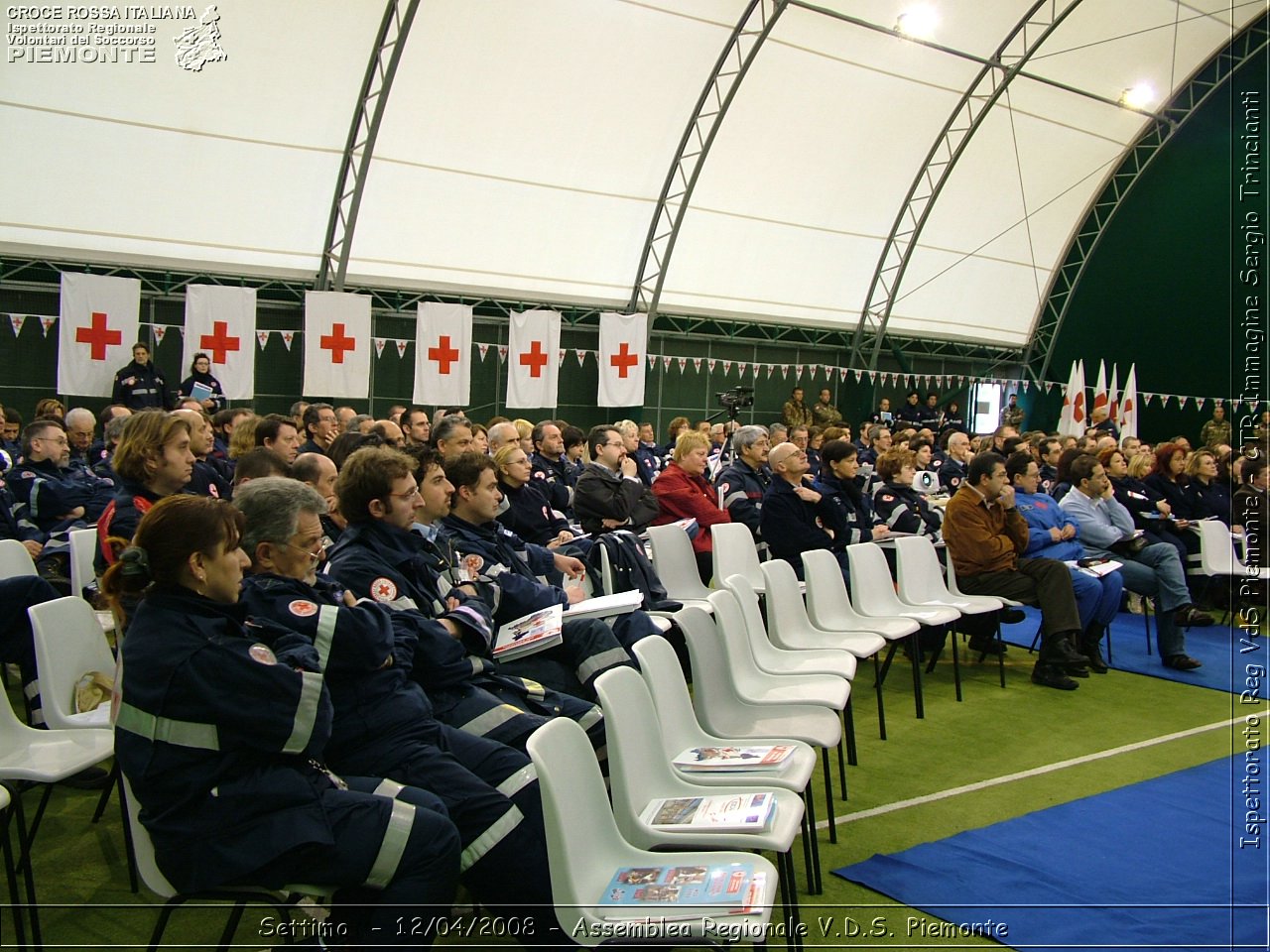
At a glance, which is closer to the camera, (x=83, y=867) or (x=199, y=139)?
(x=83, y=867)

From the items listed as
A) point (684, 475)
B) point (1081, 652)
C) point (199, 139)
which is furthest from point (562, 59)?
point (1081, 652)

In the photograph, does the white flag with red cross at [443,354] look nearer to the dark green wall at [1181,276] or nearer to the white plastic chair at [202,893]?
the white plastic chair at [202,893]

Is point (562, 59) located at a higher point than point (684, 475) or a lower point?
higher

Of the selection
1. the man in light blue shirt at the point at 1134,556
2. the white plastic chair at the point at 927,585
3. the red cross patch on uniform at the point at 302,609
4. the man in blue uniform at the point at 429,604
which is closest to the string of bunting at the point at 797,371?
the man in light blue shirt at the point at 1134,556

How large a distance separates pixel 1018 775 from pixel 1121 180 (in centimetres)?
1657

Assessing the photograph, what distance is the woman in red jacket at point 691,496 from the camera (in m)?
6.37

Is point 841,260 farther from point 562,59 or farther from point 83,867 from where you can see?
point 83,867

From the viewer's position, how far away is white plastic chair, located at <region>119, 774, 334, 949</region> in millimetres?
2119

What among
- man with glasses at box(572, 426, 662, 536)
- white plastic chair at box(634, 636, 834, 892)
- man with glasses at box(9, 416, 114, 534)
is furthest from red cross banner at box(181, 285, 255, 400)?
white plastic chair at box(634, 636, 834, 892)

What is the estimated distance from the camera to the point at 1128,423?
1769 centimetres

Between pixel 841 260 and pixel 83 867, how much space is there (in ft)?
48.2

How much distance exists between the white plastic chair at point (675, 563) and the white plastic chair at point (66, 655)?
110 inches

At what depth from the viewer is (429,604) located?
3096 millimetres

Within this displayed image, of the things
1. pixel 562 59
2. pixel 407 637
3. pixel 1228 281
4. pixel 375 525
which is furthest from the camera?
pixel 1228 281
